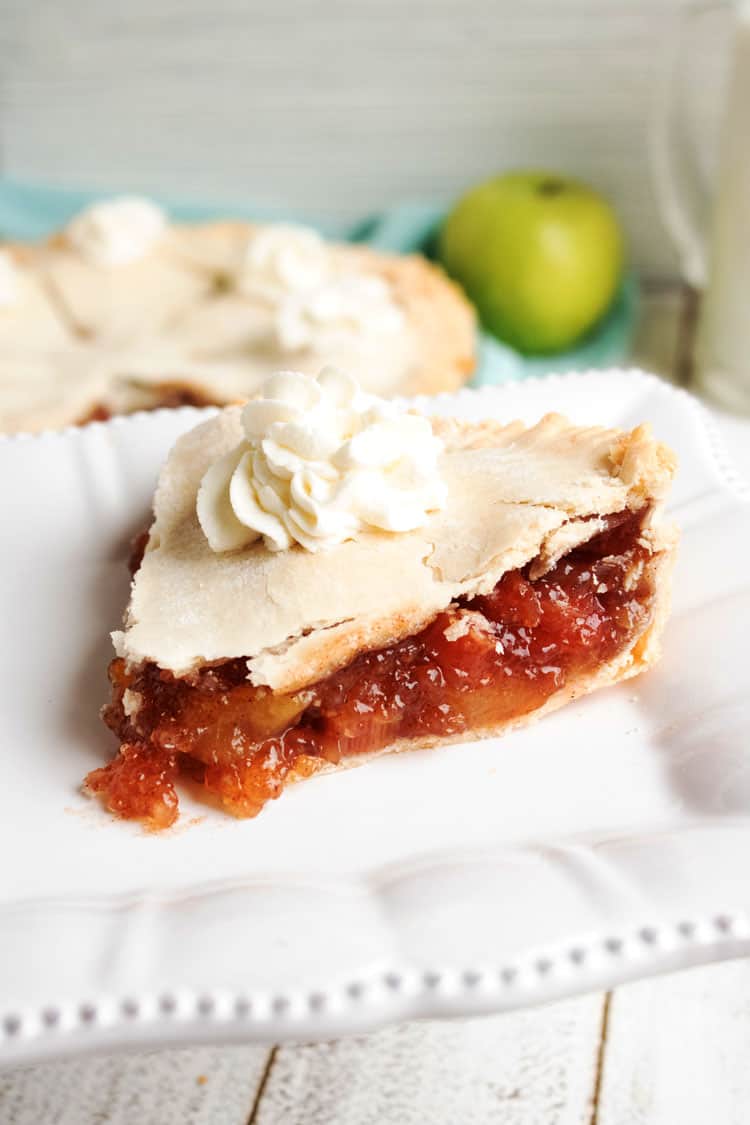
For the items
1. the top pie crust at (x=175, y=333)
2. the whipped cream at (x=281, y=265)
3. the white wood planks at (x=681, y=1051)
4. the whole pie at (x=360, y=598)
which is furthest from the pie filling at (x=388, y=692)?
the whipped cream at (x=281, y=265)

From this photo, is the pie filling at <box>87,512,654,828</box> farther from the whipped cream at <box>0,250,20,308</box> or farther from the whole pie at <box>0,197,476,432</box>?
the whipped cream at <box>0,250,20,308</box>

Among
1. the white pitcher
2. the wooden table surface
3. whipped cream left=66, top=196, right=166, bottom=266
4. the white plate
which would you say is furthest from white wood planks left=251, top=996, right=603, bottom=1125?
whipped cream left=66, top=196, right=166, bottom=266

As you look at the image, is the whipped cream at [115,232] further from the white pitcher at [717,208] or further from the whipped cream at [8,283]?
the white pitcher at [717,208]

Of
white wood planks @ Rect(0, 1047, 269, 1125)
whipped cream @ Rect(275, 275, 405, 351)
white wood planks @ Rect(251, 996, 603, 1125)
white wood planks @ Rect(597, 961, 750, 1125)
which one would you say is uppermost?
whipped cream @ Rect(275, 275, 405, 351)

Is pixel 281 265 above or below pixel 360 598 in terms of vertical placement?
below

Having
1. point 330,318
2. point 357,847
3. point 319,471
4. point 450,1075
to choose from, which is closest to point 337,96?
point 330,318

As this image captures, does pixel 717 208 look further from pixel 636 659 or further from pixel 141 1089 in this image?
pixel 141 1089
